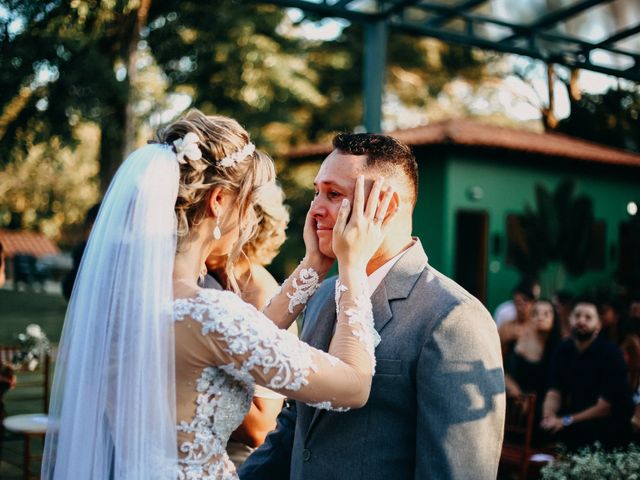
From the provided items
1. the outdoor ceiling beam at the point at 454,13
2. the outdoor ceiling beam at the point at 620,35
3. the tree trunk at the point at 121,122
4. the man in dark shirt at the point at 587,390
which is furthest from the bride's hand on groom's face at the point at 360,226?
the tree trunk at the point at 121,122

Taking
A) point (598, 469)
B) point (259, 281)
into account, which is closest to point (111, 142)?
point (259, 281)

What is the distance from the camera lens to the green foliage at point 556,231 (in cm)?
1538

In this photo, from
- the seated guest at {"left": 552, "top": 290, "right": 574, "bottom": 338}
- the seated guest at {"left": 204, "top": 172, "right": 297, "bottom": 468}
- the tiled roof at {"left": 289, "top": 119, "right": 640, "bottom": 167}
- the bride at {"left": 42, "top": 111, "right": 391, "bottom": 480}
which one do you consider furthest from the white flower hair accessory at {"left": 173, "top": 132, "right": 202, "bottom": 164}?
the tiled roof at {"left": 289, "top": 119, "right": 640, "bottom": 167}

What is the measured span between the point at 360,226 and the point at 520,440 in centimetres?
461

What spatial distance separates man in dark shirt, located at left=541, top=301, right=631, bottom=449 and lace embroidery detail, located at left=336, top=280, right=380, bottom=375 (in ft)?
13.7

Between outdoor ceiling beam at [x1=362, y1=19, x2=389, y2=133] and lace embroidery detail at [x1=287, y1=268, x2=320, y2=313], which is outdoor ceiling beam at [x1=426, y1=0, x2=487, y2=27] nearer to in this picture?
outdoor ceiling beam at [x1=362, y1=19, x2=389, y2=133]

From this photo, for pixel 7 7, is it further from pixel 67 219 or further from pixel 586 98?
pixel 67 219

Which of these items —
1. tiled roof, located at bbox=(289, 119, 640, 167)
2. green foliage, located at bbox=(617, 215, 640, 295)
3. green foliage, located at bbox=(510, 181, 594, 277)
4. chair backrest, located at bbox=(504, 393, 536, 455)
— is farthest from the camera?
tiled roof, located at bbox=(289, 119, 640, 167)

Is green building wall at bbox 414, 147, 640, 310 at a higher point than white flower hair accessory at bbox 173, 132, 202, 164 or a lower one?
higher

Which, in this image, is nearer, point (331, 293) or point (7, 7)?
point (331, 293)

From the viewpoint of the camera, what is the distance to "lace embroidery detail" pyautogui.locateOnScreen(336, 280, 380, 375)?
2.07m

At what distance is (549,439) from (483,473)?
4.37 metres

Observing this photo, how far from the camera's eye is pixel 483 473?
80.1 inches

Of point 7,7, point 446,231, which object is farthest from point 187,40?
point 7,7
